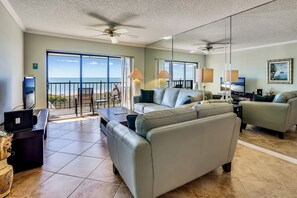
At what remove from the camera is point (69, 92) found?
20.6 ft

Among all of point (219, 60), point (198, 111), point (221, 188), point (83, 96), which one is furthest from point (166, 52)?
point (221, 188)

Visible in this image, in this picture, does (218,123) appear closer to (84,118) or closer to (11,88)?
(11,88)

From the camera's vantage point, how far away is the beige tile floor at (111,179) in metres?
1.78

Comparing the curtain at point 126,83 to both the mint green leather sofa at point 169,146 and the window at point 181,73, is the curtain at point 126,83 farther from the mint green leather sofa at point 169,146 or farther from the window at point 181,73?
the mint green leather sofa at point 169,146

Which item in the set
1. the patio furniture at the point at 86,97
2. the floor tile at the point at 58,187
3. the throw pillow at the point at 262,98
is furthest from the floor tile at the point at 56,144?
the throw pillow at the point at 262,98

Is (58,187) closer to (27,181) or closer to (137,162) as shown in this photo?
(27,181)

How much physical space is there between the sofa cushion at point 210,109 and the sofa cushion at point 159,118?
12 centimetres

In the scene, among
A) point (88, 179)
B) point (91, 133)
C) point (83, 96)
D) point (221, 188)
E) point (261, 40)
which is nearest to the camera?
point (221, 188)

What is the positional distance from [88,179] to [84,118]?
136 inches

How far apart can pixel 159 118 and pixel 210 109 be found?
72 centimetres

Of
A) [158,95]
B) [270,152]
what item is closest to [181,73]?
[158,95]

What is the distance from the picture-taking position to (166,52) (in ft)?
18.5

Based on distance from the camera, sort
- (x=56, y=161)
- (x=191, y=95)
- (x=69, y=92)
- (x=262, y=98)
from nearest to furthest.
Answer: (x=56, y=161) < (x=262, y=98) < (x=191, y=95) < (x=69, y=92)

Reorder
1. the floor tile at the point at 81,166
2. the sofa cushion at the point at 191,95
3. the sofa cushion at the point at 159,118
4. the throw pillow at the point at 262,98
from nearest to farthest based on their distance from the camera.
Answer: the sofa cushion at the point at 159,118 → the floor tile at the point at 81,166 → the throw pillow at the point at 262,98 → the sofa cushion at the point at 191,95
